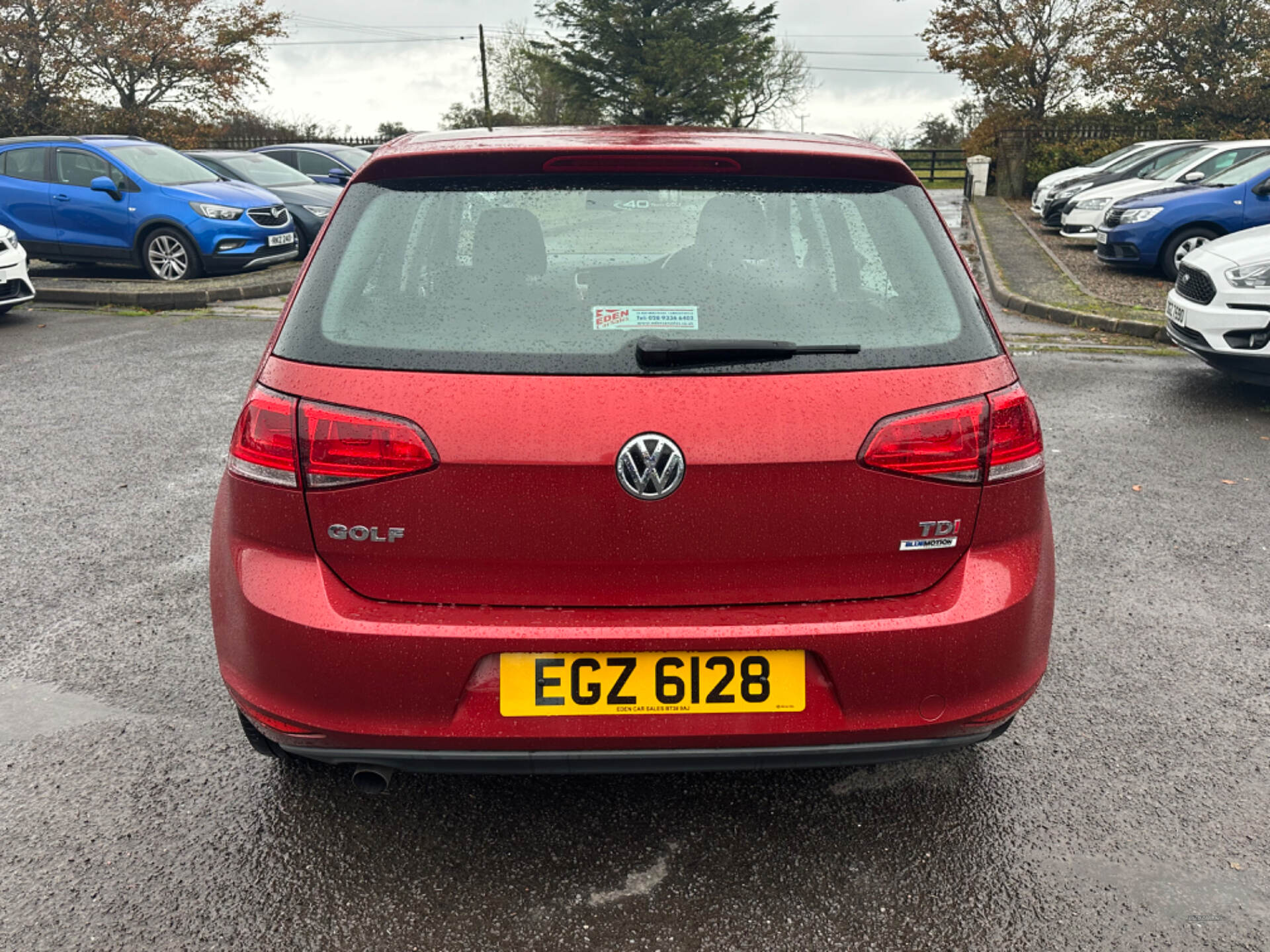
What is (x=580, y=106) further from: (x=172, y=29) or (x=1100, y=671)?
(x=1100, y=671)

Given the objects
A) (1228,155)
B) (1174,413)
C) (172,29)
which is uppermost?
(172,29)

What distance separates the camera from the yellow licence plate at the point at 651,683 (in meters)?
2.23

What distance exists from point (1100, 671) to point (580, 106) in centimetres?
4734

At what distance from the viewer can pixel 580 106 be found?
47.9 metres

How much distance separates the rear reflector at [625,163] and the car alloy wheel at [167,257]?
40.2 feet

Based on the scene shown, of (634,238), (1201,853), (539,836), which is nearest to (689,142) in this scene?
(634,238)

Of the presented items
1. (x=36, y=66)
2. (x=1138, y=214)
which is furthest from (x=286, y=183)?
(x=36, y=66)

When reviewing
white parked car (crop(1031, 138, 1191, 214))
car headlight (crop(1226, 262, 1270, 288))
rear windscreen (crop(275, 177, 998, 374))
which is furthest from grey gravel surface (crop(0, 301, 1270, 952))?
white parked car (crop(1031, 138, 1191, 214))

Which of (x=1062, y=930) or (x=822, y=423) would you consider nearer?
(x=822, y=423)

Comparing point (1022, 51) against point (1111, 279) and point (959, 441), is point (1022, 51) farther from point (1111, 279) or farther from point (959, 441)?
point (959, 441)

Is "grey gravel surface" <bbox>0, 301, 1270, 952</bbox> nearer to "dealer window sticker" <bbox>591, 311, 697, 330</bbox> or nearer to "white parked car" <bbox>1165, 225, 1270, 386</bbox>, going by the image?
"dealer window sticker" <bbox>591, 311, 697, 330</bbox>

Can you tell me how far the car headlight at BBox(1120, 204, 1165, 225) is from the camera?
13617 mm

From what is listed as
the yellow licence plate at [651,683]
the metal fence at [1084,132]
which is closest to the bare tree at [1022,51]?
the metal fence at [1084,132]

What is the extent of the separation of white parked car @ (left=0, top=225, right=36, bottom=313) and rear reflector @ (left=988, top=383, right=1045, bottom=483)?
34.8ft
